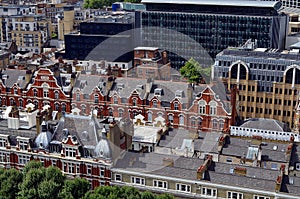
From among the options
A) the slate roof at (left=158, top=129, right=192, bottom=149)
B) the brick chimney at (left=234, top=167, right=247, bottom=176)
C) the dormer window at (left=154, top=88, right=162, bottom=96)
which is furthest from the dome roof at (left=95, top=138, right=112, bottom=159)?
the dormer window at (left=154, top=88, right=162, bottom=96)

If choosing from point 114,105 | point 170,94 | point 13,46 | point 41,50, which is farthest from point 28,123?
point 41,50

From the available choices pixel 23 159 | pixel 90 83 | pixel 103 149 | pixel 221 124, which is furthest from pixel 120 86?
pixel 103 149

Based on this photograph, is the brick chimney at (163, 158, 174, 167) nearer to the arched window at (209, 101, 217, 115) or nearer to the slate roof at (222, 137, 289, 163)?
the slate roof at (222, 137, 289, 163)

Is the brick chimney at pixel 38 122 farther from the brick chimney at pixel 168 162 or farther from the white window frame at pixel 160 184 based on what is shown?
the white window frame at pixel 160 184

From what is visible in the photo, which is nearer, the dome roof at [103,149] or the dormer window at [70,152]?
the dome roof at [103,149]

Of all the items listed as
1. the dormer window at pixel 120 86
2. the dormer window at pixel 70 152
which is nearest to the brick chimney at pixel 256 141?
the dormer window at pixel 70 152
